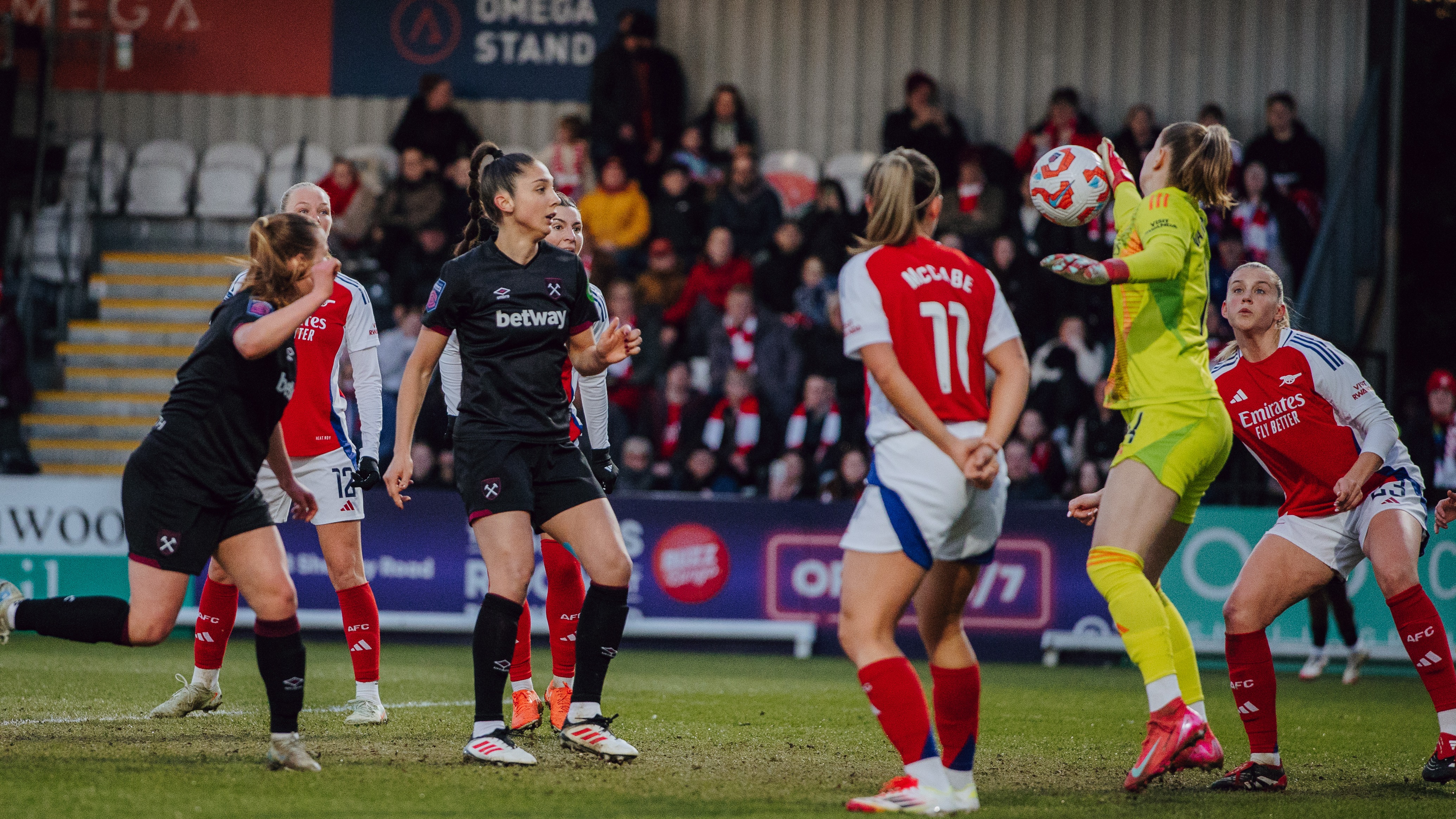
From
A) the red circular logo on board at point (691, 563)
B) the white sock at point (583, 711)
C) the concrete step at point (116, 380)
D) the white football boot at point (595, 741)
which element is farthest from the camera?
the concrete step at point (116, 380)

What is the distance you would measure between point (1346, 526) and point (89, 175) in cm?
1499

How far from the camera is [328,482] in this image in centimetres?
709

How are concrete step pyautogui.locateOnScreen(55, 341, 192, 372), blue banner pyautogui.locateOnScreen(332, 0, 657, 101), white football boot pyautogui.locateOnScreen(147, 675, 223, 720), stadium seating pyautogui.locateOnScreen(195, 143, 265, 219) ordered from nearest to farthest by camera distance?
white football boot pyautogui.locateOnScreen(147, 675, 223, 720)
concrete step pyautogui.locateOnScreen(55, 341, 192, 372)
stadium seating pyautogui.locateOnScreen(195, 143, 265, 219)
blue banner pyautogui.locateOnScreen(332, 0, 657, 101)

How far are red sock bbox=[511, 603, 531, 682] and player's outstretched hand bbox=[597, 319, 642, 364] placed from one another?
1.36 metres

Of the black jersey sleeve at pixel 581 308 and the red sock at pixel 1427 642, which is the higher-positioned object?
the black jersey sleeve at pixel 581 308

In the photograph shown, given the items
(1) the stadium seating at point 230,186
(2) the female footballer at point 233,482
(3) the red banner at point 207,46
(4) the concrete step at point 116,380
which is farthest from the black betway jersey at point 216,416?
(3) the red banner at point 207,46

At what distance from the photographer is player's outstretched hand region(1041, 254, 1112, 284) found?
504 cm

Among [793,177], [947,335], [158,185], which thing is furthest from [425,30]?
[947,335]

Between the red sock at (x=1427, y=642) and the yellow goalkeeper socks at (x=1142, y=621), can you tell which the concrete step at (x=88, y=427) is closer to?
the yellow goalkeeper socks at (x=1142, y=621)

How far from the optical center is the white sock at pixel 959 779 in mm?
Result: 5078

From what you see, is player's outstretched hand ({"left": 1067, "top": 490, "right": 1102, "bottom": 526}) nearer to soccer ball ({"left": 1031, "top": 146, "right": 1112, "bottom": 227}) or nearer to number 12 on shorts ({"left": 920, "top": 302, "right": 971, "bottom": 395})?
soccer ball ({"left": 1031, "top": 146, "right": 1112, "bottom": 227})

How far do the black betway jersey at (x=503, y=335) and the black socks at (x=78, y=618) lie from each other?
1.42 m

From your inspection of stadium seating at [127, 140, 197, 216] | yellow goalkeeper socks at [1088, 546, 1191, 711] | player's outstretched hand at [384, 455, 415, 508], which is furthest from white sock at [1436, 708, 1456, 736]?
stadium seating at [127, 140, 197, 216]

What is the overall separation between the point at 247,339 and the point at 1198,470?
353cm
